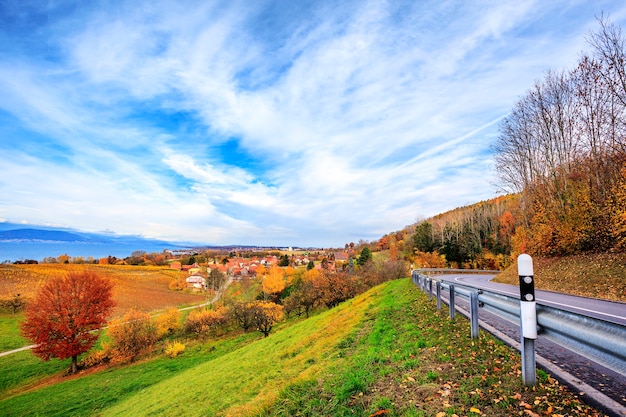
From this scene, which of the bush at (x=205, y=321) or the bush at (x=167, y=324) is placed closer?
the bush at (x=167, y=324)

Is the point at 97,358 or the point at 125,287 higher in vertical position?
the point at 125,287

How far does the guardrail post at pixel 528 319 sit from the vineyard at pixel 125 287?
62709 millimetres

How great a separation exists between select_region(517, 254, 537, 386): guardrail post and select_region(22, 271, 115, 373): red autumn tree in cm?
4206

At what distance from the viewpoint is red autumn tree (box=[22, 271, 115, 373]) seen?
31609 mm

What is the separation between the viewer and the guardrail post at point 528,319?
3.82 m

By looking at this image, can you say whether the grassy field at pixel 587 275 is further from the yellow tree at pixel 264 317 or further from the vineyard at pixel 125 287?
the vineyard at pixel 125 287

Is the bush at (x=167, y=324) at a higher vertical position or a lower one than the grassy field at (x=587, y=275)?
lower

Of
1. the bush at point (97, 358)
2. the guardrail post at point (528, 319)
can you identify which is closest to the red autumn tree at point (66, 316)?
the bush at point (97, 358)

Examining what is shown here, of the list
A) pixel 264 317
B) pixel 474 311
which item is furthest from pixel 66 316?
pixel 474 311

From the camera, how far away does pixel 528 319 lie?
383cm

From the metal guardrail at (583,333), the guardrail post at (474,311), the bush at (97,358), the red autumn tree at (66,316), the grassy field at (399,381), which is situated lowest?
the bush at (97,358)

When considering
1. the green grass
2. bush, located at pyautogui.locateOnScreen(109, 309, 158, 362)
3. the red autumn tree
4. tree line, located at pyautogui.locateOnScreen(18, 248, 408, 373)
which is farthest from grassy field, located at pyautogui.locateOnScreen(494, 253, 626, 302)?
the green grass

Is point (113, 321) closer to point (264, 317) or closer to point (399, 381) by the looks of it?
point (264, 317)

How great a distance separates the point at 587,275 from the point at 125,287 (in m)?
81.6
